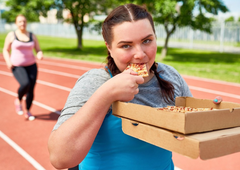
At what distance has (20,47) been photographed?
248 inches

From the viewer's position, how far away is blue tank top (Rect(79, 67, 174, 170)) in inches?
62.9

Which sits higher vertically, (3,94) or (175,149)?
(175,149)

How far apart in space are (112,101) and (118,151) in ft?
1.20

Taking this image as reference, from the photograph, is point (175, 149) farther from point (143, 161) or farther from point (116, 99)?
point (143, 161)

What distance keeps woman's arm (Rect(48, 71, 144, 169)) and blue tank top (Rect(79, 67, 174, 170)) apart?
213 mm

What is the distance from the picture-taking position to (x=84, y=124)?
137cm

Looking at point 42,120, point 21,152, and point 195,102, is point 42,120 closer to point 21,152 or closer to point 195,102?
point 21,152

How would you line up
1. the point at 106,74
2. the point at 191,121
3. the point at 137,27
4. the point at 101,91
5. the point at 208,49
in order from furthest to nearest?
the point at 208,49
the point at 106,74
the point at 137,27
the point at 101,91
the point at 191,121

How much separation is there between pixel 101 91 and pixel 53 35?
44.8 meters

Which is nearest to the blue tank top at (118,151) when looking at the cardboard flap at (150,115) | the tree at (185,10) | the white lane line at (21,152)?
the cardboard flap at (150,115)

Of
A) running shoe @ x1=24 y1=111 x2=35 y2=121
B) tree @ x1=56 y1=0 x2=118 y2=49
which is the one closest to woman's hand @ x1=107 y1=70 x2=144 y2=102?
running shoe @ x1=24 y1=111 x2=35 y2=121

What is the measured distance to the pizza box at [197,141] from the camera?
1.13 metres

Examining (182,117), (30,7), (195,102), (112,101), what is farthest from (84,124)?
(30,7)

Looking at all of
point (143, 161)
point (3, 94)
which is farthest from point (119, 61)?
point (3, 94)
